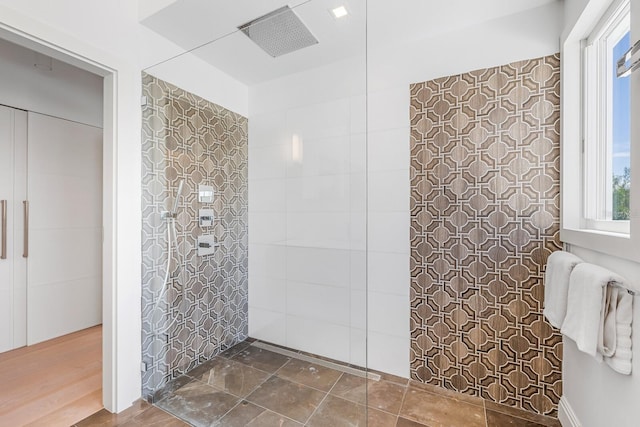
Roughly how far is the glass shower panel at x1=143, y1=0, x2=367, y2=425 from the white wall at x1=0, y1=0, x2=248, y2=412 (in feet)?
0.20

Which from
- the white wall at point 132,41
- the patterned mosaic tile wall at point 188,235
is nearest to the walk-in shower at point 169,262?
the patterned mosaic tile wall at point 188,235

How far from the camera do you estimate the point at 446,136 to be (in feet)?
6.07

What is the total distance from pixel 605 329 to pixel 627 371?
132mm

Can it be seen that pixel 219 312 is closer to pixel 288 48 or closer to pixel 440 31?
pixel 288 48

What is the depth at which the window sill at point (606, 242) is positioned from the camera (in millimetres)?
978

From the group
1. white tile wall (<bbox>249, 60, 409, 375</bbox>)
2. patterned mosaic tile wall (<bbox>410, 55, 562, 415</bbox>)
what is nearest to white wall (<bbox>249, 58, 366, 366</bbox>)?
white tile wall (<bbox>249, 60, 409, 375</bbox>)

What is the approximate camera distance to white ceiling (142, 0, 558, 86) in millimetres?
1614

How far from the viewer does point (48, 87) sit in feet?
8.71

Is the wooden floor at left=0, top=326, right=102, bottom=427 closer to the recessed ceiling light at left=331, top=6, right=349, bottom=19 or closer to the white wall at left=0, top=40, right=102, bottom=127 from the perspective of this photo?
the white wall at left=0, top=40, right=102, bottom=127

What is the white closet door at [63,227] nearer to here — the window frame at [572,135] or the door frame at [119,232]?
the door frame at [119,232]

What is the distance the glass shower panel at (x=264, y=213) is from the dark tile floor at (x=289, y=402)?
1cm

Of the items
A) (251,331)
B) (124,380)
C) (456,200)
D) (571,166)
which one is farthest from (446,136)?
(124,380)

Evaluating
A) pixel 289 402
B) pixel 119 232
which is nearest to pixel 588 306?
pixel 289 402

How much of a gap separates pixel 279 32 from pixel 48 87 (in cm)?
242
